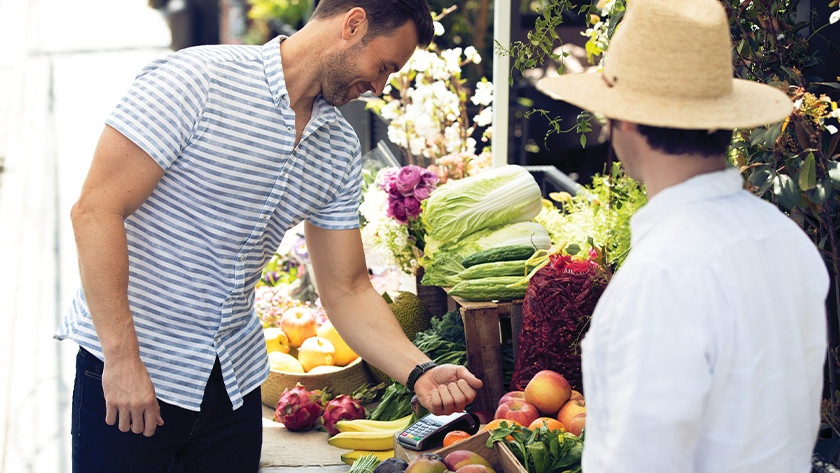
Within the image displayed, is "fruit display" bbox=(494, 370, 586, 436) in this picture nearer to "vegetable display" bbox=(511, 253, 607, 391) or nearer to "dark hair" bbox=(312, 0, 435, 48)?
"vegetable display" bbox=(511, 253, 607, 391)

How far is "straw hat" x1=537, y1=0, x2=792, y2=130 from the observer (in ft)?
3.95

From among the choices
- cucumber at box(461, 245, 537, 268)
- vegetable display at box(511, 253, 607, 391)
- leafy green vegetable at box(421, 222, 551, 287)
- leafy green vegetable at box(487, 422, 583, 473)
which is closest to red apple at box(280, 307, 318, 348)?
leafy green vegetable at box(421, 222, 551, 287)

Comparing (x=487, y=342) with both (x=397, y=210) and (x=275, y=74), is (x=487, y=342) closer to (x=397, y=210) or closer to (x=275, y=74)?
(x=397, y=210)

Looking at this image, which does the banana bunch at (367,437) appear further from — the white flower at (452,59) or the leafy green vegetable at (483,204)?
the white flower at (452,59)

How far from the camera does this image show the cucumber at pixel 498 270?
118 inches

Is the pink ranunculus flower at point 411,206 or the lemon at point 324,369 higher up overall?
the pink ranunculus flower at point 411,206

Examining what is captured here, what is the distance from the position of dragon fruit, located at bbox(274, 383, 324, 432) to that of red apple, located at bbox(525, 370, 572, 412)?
3.71 ft

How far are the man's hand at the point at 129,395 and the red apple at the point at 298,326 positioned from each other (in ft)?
6.12

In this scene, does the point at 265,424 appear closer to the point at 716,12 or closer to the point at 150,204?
the point at 150,204

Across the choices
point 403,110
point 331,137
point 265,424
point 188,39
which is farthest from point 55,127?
point 331,137

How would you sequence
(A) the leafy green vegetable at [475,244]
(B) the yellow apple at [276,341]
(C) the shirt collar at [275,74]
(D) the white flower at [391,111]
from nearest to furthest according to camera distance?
(C) the shirt collar at [275,74] < (A) the leafy green vegetable at [475,244] < (B) the yellow apple at [276,341] < (D) the white flower at [391,111]

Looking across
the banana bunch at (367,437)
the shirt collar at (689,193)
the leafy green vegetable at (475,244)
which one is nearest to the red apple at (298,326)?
Result: the banana bunch at (367,437)

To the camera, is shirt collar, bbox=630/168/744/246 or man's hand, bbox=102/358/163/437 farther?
man's hand, bbox=102/358/163/437

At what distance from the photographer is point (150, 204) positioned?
1.99 meters
